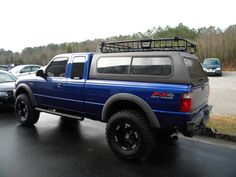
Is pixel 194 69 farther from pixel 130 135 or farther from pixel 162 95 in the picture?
pixel 130 135

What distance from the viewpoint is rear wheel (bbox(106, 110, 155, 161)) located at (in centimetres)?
403

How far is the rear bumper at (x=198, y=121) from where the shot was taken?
370 centimetres

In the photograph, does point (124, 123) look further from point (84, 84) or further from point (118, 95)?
point (84, 84)

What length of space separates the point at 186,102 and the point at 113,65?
5.38 feet

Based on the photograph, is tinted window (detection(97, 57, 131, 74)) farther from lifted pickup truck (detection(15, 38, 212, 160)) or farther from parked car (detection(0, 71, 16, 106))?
parked car (detection(0, 71, 16, 106))

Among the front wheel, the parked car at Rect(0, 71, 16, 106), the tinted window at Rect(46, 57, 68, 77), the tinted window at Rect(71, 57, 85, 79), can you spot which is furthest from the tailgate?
the parked car at Rect(0, 71, 16, 106)

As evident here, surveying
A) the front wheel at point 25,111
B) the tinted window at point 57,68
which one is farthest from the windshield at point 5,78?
the tinted window at point 57,68

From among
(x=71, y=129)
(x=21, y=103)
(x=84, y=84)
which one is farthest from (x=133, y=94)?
(x=21, y=103)

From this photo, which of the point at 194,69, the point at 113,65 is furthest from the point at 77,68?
the point at 194,69

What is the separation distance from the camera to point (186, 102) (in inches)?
144

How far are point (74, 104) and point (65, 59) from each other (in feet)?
3.85

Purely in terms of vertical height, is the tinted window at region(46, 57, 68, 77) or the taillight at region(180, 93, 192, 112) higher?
the tinted window at region(46, 57, 68, 77)

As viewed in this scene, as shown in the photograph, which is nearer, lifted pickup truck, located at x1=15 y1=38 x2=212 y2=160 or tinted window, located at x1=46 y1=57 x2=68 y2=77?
lifted pickup truck, located at x1=15 y1=38 x2=212 y2=160

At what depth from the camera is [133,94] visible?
4.12 m
